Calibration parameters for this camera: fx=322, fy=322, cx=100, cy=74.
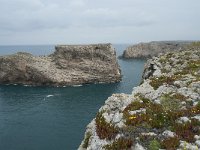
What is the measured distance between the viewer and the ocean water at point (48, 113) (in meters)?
75.1

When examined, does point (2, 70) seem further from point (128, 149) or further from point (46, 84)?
point (128, 149)

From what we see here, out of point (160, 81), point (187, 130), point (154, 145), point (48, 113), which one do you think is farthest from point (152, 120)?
point (48, 113)

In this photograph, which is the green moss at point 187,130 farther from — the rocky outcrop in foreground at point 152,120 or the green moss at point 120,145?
the green moss at point 120,145

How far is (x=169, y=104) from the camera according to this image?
21.8 metres

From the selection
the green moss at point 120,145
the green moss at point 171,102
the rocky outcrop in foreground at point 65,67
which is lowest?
the rocky outcrop in foreground at point 65,67

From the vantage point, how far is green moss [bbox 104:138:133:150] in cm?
1617

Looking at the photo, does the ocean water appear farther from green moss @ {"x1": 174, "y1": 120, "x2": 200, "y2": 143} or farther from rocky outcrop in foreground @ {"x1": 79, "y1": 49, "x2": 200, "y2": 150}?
green moss @ {"x1": 174, "y1": 120, "x2": 200, "y2": 143}

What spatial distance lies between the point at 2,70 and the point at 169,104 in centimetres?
15050

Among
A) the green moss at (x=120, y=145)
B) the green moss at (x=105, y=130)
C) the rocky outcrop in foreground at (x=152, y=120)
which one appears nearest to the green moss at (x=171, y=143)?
→ the rocky outcrop in foreground at (x=152, y=120)

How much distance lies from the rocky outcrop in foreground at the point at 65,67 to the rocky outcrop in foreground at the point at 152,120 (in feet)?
437

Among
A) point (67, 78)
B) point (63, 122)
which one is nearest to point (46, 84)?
point (67, 78)

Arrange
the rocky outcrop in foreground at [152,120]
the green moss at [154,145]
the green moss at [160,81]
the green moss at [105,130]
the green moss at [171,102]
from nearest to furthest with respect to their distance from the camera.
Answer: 1. the green moss at [154,145]
2. the rocky outcrop in foreground at [152,120]
3. the green moss at [105,130]
4. the green moss at [171,102]
5. the green moss at [160,81]

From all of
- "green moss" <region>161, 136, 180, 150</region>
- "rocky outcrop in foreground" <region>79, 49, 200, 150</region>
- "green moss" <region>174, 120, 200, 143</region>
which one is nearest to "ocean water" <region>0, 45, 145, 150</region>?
"rocky outcrop in foreground" <region>79, 49, 200, 150</region>

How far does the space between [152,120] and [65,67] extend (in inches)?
5738
